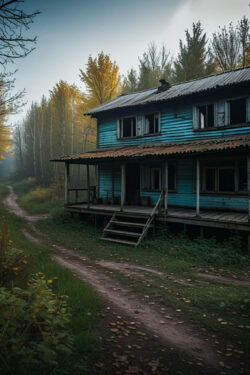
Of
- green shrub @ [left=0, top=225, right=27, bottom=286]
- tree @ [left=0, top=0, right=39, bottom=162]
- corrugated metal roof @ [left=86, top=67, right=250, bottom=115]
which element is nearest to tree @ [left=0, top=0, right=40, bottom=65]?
tree @ [left=0, top=0, right=39, bottom=162]

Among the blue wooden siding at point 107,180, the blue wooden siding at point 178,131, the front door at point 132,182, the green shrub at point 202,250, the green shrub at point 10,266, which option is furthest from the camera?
the blue wooden siding at point 107,180

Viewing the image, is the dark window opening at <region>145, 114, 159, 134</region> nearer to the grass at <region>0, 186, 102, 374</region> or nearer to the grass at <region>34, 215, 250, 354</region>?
the grass at <region>34, 215, 250, 354</region>

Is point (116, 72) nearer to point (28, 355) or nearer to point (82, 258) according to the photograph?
point (82, 258)

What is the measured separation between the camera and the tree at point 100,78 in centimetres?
2152

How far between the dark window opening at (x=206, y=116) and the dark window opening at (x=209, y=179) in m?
2.48

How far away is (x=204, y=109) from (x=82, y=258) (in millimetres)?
10376

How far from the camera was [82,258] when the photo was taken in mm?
8289

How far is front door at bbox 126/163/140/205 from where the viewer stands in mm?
16078

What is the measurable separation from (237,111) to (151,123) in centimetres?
515

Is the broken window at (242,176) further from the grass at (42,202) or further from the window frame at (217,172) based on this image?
the grass at (42,202)

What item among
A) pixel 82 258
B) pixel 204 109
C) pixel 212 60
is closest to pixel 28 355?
pixel 82 258

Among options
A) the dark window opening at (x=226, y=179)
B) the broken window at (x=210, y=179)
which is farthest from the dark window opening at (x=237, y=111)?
the broken window at (x=210, y=179)

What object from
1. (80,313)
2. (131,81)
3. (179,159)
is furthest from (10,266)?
(131,81)

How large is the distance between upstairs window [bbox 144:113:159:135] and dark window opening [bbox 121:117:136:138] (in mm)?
1018
